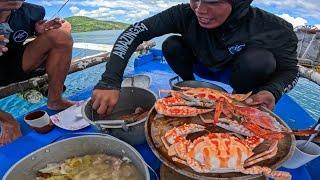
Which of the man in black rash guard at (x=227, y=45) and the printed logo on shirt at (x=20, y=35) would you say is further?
the printed logo on shirt at (x=20, y=35)

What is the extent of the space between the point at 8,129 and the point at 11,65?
1.93ft

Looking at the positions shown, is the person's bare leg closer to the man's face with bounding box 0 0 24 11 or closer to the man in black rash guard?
the man's face with bounding box 0 0 24 11

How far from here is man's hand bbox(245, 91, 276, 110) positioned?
1537 millimetres

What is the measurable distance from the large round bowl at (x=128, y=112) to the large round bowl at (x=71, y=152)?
0.31 ft

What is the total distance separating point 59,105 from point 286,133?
6.03 ft

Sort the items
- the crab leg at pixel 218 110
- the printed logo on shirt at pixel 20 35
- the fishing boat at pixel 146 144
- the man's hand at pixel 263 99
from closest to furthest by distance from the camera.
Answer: the crab leg at pixel 218 110 → the man's hand at pixel 263 99 → the fishing boat at pixel 146 144 → the printed logo on shirt at pixel 20 35

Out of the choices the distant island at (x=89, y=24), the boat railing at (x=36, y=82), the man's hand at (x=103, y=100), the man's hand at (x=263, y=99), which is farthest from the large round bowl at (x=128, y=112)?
the distant island at (x=89, y=24)

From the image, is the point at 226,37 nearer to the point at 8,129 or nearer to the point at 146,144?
the point at 146,144

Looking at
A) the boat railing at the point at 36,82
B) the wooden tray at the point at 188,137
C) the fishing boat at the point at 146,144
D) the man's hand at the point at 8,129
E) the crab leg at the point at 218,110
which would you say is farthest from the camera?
the boat railing at the point at 36,82

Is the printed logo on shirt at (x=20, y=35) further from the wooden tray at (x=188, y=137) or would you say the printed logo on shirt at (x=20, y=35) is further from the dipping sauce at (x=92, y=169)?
the wooden tray at (x=188, y=137)

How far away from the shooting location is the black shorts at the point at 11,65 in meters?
2.32

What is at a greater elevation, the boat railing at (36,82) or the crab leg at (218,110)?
the crab leg at (218,110)

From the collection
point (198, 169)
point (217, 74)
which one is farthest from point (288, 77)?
point (198, 169)

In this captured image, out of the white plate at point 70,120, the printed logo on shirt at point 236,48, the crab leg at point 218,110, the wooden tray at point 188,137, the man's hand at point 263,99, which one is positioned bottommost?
the white plate at point 70,120
